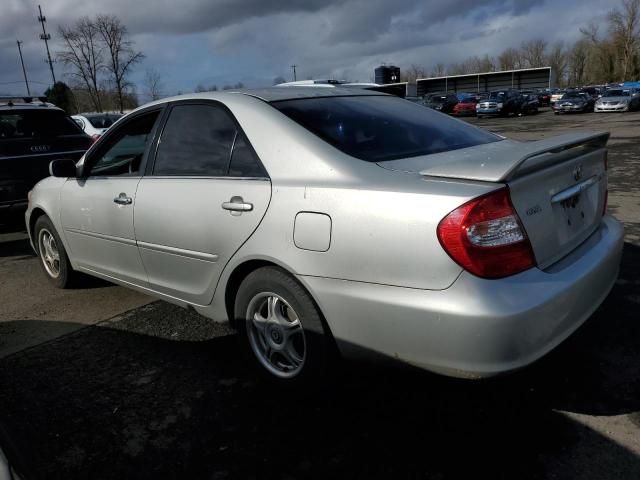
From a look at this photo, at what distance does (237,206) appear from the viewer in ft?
9.16

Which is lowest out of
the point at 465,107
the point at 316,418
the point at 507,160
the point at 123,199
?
the point at 316,418

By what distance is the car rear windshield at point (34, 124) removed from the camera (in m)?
6.79

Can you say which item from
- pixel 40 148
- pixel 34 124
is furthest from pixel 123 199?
pixel 34 124

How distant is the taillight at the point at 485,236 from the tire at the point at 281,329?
793 mm

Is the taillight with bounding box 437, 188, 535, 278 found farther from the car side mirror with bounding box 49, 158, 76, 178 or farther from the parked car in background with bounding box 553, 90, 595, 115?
the parked car in background with bounding box 553, 90, 595, 115

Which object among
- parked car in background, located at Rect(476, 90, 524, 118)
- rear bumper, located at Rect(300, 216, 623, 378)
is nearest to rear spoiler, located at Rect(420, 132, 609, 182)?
rear bumper, located at Rect(300, 216, 623, 378)

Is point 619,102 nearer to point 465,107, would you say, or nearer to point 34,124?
point 465,107

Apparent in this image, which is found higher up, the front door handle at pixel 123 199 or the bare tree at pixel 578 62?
the bare tree at pixel 578 62

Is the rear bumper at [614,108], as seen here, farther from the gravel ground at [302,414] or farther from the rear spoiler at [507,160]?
the rear spoiler at [507,160]

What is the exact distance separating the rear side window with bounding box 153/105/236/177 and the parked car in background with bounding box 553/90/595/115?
35940 mm

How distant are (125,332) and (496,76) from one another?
2253 inches

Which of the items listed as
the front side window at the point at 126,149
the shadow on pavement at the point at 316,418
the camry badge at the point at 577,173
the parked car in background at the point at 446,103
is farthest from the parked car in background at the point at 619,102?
the front side window at the point at 126,149

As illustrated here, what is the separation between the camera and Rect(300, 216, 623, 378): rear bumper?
207 cm

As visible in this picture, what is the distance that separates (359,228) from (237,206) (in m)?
0.79
